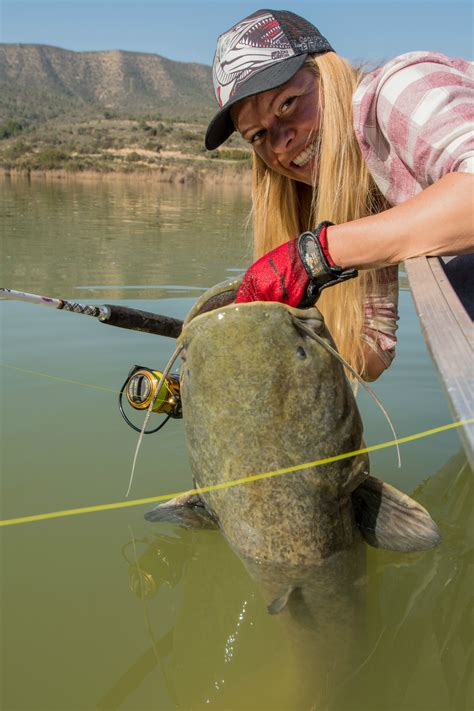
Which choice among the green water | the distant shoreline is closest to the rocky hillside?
A: the distant shoreline

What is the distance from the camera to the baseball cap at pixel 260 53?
2.39 m

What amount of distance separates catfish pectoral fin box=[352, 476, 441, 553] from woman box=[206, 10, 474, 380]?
63cm

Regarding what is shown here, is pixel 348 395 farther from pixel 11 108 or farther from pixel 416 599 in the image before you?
pixel 11 108

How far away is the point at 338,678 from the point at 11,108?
85342mm

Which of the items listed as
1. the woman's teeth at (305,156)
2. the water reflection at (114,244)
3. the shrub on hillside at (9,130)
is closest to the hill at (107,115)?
the shrub on hillside at (9,130)

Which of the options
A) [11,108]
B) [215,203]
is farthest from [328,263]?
[11,108]

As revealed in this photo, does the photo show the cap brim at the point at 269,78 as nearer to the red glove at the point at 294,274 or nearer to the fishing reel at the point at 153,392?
the red glove at the point at 294,274

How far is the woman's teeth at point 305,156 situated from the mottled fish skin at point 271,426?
1.05 m

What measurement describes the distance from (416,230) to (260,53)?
0.94 m

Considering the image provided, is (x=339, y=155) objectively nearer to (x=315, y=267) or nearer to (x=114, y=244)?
(x=315, y=267)

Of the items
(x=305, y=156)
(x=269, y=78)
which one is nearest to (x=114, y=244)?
(x=305, y=156)

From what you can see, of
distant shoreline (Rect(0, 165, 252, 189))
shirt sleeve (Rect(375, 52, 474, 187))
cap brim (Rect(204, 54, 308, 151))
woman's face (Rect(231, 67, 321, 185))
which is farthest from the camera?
distant shoreline (Rect(0, 165, 252, 189))

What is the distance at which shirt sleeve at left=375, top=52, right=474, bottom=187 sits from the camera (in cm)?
Answer: 199

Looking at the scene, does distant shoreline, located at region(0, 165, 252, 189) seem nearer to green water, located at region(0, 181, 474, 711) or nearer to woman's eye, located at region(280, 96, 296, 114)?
green water, located at region(0, 181, 474, 711)
